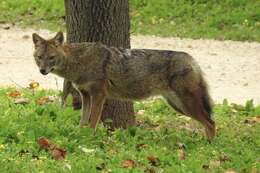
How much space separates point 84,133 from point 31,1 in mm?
13698

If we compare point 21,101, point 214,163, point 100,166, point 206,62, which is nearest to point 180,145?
point 214,163

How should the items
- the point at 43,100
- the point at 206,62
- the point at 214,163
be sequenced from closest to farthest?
the point at 214,163 < the point at 43,100 < the point at 206,62

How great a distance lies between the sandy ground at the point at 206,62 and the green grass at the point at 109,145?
4.03m

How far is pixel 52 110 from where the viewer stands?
7859mm

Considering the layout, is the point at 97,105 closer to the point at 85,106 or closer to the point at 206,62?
the point at 85,106

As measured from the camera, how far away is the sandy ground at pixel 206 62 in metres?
13.3

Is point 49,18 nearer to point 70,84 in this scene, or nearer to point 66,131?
point 70,84

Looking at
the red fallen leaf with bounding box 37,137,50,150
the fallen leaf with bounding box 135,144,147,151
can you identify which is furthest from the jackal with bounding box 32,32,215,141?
the red fallen leaf with bounding box 37,137,50,150

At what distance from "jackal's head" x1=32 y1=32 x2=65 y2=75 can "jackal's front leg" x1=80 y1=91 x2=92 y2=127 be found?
500 mm

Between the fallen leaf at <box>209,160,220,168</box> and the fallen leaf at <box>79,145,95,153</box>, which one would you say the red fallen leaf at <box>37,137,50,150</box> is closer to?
the fallen leaf at <box>79,145,95,153</box>

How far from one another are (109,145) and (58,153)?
0.85 metres

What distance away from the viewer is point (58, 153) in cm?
637

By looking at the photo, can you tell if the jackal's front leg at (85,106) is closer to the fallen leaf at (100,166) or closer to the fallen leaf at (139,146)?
the fallen leaf at (139,146)

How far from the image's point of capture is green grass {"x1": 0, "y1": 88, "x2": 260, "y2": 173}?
6.20 meters
